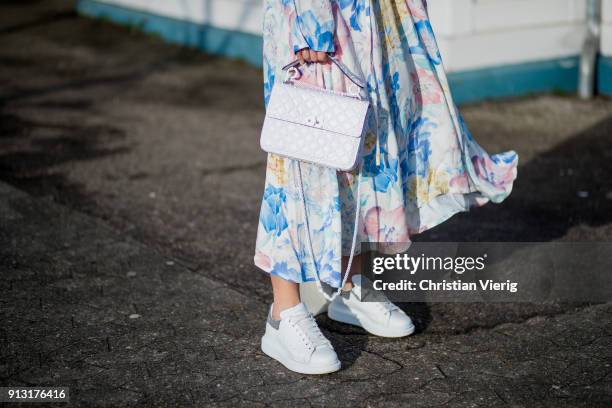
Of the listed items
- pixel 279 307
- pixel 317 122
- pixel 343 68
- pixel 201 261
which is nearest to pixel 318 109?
pixel 317 122

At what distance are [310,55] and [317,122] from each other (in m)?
0.23

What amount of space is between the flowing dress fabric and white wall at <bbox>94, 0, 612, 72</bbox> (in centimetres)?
385

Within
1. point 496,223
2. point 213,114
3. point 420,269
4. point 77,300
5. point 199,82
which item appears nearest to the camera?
point 77,300

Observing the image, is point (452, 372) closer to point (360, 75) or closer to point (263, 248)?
point (263, 248)

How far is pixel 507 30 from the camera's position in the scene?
7.65 m

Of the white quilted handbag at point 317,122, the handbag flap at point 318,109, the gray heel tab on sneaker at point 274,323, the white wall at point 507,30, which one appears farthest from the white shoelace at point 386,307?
the white wall at point 507,30

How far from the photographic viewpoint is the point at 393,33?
335cm

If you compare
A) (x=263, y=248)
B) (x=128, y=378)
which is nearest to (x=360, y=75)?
(x=263, y=248)

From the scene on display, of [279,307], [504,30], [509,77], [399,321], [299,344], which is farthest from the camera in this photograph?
[509,77]

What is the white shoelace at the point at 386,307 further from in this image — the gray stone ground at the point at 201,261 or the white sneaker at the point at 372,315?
the gray stone ground at the point at 201,261

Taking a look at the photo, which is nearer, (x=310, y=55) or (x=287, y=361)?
(x=310, y=55)

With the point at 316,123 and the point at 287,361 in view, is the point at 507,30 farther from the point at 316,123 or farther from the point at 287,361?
the point at 287,361

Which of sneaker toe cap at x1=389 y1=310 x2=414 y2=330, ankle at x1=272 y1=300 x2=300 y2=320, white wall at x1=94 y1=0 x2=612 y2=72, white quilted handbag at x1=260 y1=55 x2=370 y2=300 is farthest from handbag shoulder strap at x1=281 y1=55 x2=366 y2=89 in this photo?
white wall at x1=94 y1=0 x2=612 y2=72

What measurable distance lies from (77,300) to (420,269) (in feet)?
5.17
